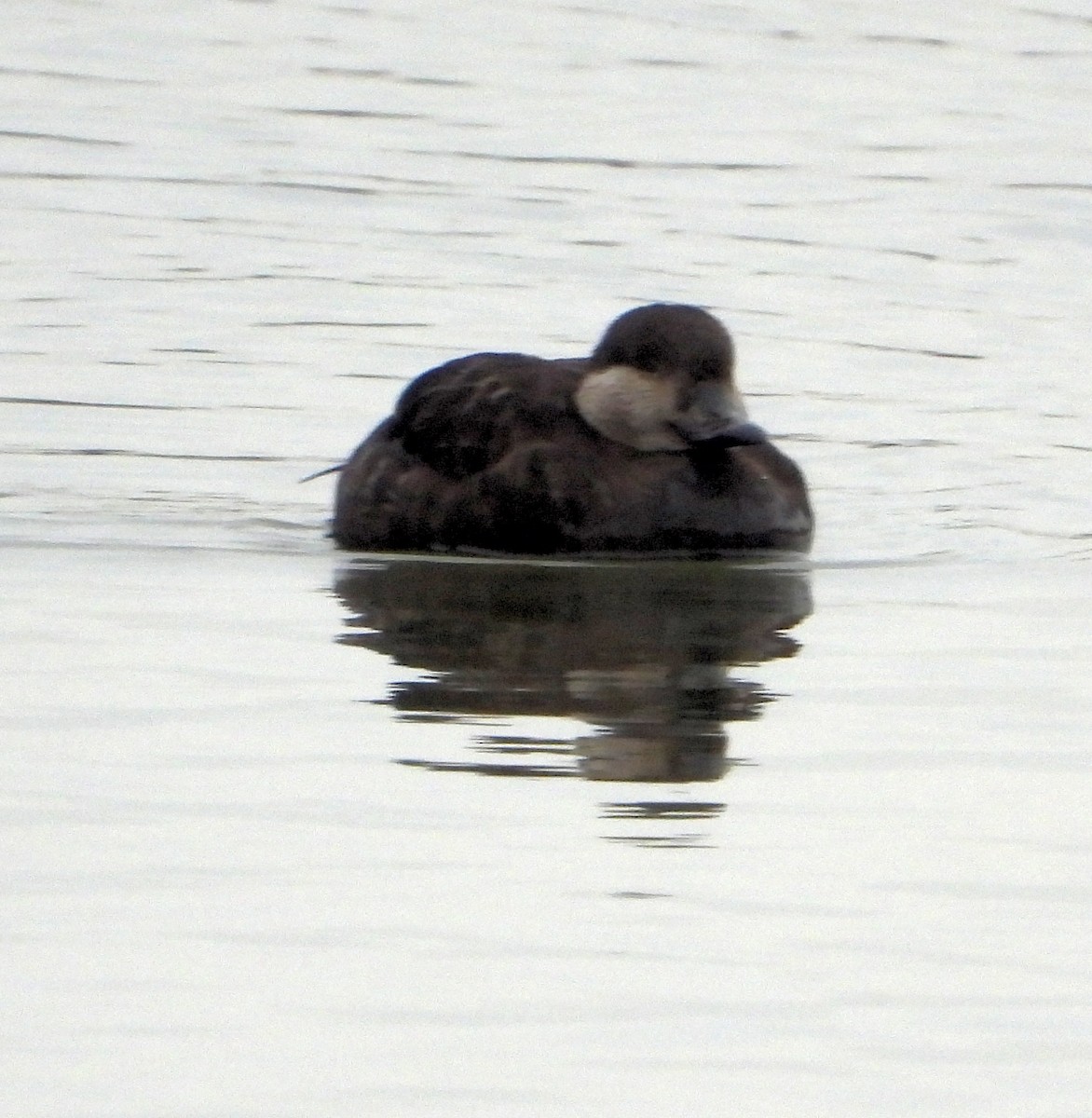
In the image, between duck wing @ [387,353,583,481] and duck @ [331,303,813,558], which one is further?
duck wing @ [387,353,583,481]

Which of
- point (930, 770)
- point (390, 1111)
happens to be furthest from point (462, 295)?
point (390, 1111)

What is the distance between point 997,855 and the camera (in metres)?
5.71

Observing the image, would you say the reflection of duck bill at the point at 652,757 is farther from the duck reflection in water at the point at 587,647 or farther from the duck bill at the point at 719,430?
the duck bill at the point at 719,430

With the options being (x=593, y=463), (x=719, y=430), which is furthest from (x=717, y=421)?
(x=593, y=463)

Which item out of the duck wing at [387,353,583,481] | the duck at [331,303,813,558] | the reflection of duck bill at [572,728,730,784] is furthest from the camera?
the duck wing at [387,353,583,481]

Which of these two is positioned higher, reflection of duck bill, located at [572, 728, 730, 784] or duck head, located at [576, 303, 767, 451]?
duck head, located at [576, 303, 767, 451]

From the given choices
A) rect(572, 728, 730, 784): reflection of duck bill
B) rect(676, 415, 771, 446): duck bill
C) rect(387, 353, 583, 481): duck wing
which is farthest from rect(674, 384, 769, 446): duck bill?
rect(572, 728, 730, 784): reflection of duck bill

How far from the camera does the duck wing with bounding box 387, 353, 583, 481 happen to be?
9.70 metres

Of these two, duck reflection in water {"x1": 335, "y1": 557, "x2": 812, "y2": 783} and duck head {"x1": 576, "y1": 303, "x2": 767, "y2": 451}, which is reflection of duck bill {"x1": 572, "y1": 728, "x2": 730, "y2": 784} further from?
duck head {"x1": 576, "y1": 303, "x2": 767, "y2": 451}

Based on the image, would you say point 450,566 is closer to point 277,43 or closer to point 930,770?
point 930,770

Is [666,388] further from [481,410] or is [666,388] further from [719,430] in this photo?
[481,410]

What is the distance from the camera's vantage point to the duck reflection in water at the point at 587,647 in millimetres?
6547

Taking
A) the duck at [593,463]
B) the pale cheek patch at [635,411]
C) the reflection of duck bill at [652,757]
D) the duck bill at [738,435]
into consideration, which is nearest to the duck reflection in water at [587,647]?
the reflection of duck bill at [652,757]

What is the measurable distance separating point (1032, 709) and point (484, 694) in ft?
4.06
